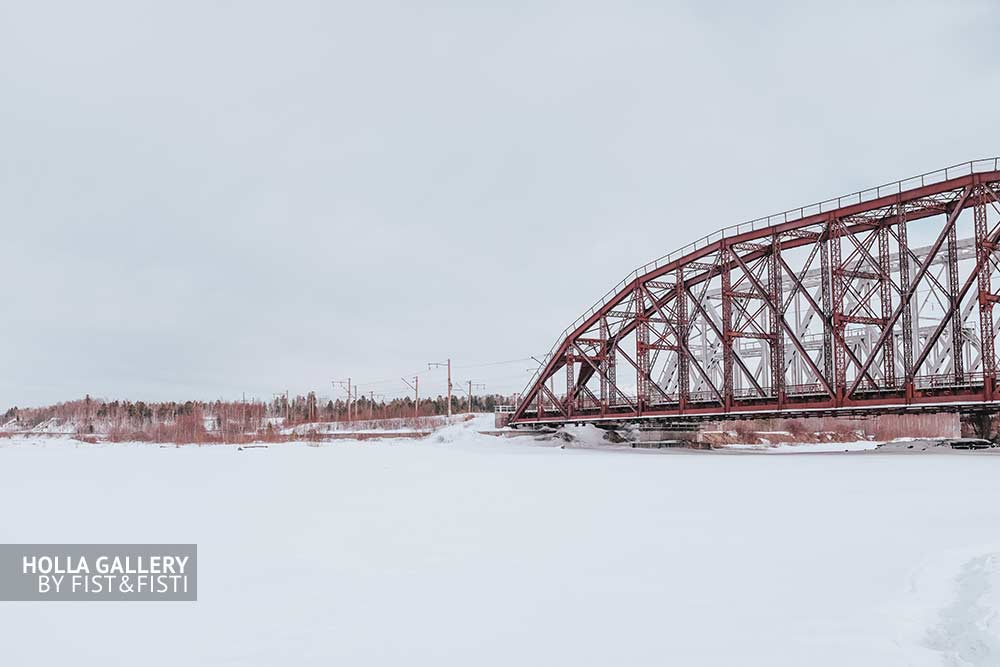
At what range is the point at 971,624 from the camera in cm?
891

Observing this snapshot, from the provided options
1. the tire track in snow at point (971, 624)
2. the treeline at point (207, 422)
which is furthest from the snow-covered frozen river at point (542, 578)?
the treeline at point (207, 422)

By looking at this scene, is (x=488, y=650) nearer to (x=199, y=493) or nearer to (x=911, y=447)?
(x=199, y=493)

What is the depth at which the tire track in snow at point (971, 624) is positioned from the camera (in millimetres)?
8078

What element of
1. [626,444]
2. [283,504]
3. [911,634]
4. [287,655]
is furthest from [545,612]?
[626,444]

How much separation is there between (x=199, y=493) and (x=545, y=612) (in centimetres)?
1666

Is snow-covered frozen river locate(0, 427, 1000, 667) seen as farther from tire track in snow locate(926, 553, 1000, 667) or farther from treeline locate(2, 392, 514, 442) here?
treeline locate(2, 392, 514, 442)

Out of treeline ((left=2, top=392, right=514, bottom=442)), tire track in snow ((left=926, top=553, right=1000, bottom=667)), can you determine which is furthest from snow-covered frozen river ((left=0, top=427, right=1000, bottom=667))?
treeline ((left=2, top=392, right=514, bottom=442))

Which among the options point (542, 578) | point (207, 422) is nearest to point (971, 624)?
point (542, 578)

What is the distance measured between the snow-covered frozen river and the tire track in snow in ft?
0.11

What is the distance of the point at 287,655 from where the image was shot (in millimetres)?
8539

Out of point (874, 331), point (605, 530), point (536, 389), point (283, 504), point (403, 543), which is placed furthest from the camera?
point (536, 389)

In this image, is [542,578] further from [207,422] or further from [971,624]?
[207,422]

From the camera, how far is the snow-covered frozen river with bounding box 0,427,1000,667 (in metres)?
8.66

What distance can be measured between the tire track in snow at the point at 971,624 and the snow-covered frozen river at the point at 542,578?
0.11 feet
